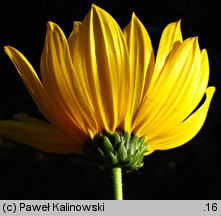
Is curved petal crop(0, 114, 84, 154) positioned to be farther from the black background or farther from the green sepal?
the black background

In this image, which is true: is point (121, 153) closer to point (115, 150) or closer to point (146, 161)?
point (115, 150)

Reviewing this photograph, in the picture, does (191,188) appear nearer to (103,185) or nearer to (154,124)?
(103,185)

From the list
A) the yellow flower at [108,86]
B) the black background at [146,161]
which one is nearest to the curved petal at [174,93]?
the yellow flower at [108,86]

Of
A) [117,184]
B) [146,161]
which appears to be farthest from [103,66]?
[146,161]

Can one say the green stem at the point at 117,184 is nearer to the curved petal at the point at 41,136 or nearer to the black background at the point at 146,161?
the curved petal at the point at 41,136

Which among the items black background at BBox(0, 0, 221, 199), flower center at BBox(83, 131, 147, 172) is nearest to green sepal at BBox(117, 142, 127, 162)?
flower center at BBox(83, 131, 147, 172)

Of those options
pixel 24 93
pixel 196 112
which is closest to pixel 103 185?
pixel 24 93
